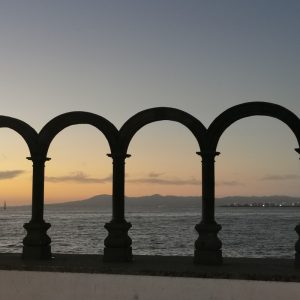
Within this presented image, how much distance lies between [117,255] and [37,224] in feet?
4.75

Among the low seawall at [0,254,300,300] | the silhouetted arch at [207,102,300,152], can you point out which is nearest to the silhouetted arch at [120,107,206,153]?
the silhouetted arch at [207,102,300,152]

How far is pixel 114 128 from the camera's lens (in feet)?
28.6

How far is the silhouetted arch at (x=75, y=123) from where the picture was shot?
344 inches

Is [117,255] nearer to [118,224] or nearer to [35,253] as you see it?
[118,224]

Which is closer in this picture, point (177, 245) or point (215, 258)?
A: point (215, 258)

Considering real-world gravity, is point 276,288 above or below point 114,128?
below

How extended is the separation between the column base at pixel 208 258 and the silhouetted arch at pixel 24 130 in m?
3.14

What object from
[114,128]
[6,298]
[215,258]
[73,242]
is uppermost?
[114,128]

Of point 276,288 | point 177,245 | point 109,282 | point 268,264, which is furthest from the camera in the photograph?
point 177,245

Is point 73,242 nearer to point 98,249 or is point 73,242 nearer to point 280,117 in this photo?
point 98,249

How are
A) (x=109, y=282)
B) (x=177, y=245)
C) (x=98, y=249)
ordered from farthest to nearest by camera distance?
(x=177, y=245)
(x=98, y=249)
(x=109, y=282)

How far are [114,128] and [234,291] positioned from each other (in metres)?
3.15

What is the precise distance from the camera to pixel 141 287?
7.62 m

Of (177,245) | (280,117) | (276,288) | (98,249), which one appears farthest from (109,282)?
(177,245)
